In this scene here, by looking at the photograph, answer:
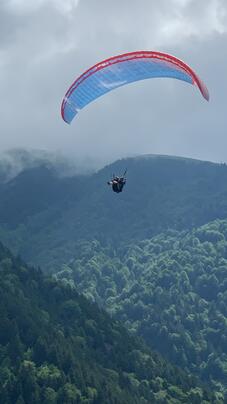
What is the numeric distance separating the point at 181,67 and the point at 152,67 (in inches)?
170

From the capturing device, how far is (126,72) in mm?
99000

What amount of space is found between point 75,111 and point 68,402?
354 feet

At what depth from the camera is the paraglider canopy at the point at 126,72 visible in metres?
96.1

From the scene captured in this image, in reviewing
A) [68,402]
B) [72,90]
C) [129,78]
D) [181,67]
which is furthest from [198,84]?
[68,402]

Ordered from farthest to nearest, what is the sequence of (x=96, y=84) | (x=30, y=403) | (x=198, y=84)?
(x=30, y=403), (x=96, y=84), (x=198, y=84)

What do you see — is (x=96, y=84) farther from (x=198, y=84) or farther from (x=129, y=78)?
(x=198, y=84)

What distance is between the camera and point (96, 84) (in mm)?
100500

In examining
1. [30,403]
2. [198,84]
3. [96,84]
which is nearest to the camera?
[198,84]

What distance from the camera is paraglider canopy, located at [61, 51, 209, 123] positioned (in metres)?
96.1

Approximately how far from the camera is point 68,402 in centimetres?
19975

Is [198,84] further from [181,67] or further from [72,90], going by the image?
[72,90]

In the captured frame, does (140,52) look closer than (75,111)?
Yes

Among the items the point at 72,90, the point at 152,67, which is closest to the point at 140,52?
the point at 152,67

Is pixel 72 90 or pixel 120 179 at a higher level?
pixel 72 90
